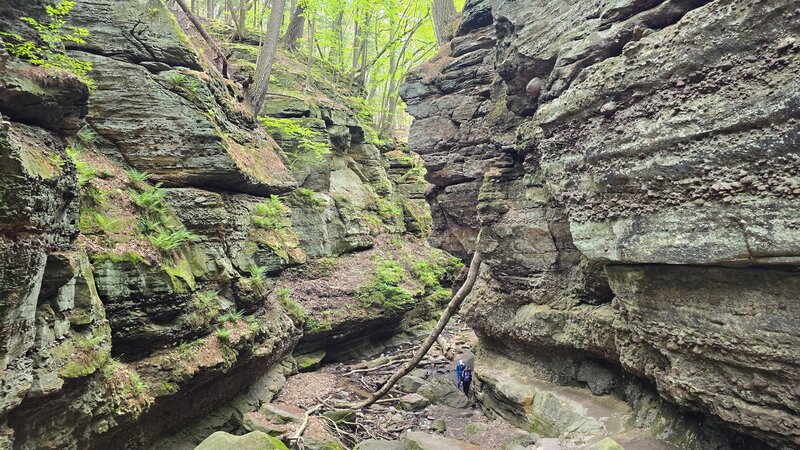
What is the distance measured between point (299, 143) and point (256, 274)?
9.74m

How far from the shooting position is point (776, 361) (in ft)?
19.3

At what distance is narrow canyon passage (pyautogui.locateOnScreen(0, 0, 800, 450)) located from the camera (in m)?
5.79

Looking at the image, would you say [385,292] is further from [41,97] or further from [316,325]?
[41,97]

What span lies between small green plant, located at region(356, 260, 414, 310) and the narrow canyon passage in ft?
0.70

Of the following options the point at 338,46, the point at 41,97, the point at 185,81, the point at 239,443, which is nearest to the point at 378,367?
the point at 239,443

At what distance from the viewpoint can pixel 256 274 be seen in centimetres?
1174

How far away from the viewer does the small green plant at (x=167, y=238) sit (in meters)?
8.61

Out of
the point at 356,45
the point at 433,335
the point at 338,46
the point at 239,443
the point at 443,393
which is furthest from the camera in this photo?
the point at 356,45

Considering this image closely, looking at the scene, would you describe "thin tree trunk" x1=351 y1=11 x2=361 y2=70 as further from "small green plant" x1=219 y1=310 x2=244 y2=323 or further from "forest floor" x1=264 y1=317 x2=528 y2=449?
"small green plant" x1=219 y1=310 x2=244 y2=323

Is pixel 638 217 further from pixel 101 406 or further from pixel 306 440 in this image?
pixel 101 406

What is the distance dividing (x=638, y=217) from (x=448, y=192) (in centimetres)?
866

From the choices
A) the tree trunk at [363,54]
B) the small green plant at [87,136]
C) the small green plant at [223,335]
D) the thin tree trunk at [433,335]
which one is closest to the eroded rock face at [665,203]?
the thin tree trunk at [433,335]

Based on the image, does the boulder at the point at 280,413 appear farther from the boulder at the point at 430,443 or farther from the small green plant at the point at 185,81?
the small green plant at the point at 185,81

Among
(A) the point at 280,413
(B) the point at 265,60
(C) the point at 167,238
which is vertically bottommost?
(A) the point at 280,413
